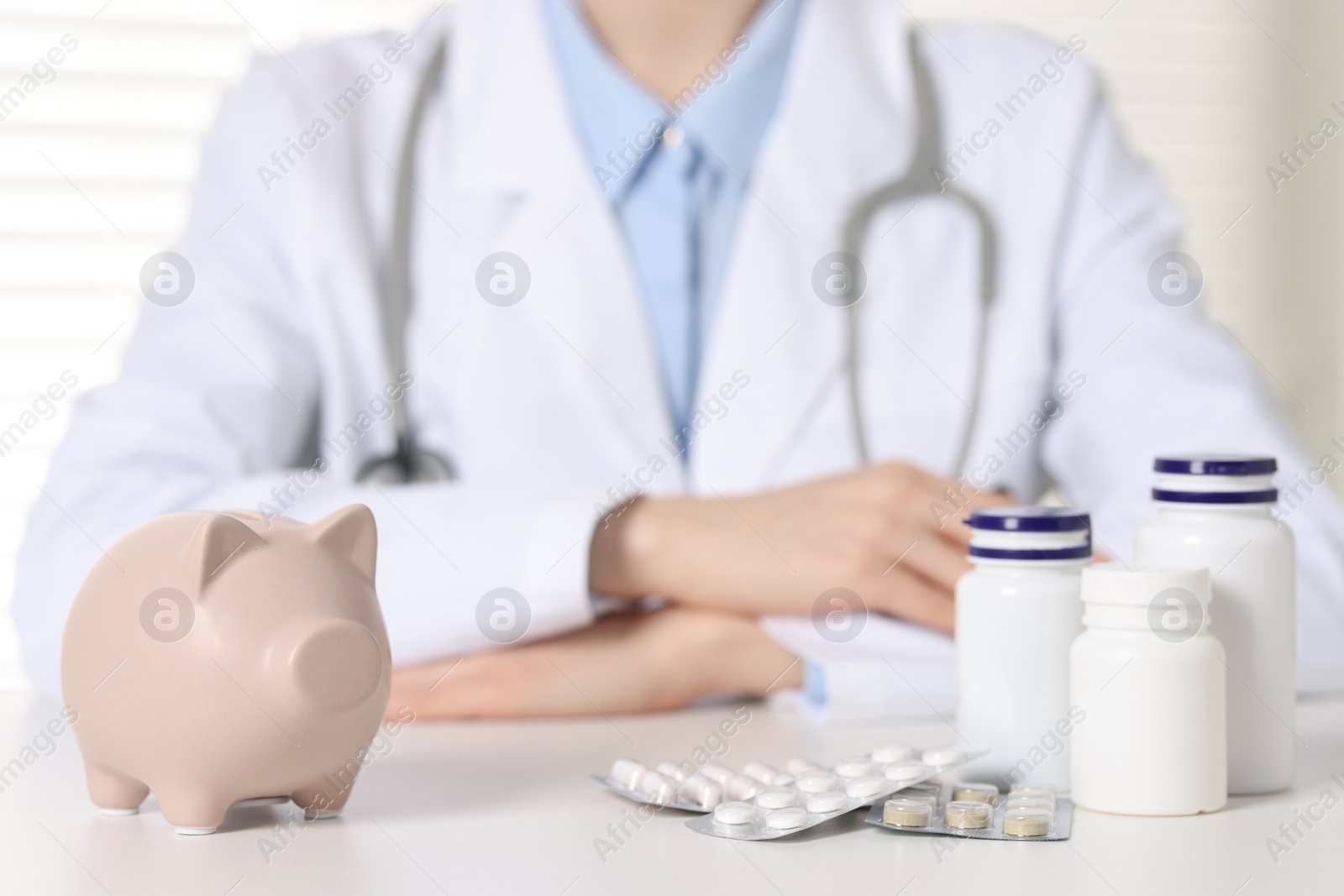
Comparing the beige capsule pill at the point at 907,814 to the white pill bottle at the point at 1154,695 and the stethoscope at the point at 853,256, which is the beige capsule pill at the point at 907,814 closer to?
the white pill bottle at the point at 1154,695

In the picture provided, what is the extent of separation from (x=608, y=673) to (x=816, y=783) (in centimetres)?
27

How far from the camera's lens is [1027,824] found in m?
0.49

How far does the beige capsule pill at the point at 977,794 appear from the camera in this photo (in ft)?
1.72

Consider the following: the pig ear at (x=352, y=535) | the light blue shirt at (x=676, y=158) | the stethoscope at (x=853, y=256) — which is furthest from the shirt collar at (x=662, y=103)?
the pig ear at (x=352, y=535)

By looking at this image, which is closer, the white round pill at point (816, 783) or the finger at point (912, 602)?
the white round pill at point (816, 783)

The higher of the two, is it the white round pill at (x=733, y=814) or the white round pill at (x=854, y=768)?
the white round pill at (x=733, y=814)

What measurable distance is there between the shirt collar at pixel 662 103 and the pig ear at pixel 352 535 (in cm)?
63

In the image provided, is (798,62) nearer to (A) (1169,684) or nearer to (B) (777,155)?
(B) (777,155)

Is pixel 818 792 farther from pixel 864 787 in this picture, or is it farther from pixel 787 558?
pixel 787 558

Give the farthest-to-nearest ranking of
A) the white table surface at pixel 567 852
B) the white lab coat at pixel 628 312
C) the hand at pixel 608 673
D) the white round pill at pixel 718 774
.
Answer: the white lab coat at pixel 628 312
the hand at pixel 608 673
the white round pill at pixel 718 774
the white table surface at pixel 567 852

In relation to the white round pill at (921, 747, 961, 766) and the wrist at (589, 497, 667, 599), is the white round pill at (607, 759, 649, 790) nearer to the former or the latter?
the white round pill at (921, 747, 961, 766)

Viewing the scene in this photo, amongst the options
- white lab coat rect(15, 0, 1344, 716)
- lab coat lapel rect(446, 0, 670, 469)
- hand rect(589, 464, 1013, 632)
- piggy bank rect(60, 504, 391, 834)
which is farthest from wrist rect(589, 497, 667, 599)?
piggy bank rect(60, 504, 391, 834)

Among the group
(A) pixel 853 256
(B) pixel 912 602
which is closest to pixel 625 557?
(B) pixel 912 602

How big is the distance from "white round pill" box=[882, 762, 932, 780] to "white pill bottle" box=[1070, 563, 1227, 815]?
71 millimetres
